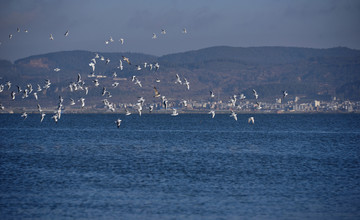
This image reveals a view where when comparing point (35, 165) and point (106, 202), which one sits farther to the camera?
point (35, 165)

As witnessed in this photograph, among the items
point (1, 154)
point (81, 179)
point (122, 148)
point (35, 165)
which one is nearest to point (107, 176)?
point (81, 179)

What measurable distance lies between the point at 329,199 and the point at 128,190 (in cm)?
1204

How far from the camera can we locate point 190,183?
1471 inches

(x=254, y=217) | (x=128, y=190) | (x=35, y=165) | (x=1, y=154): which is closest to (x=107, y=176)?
(x=128, y=190)

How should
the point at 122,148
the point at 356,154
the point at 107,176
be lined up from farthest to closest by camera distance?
the point at 122,148
the point at 356,154
the point at 107,176

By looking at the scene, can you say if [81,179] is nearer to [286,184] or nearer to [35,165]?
[35,165]

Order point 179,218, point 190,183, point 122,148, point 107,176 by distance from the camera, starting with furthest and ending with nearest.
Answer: point 122,148, point 107,176, point 190,183, point 179,218

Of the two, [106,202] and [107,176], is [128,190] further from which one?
[107,176]

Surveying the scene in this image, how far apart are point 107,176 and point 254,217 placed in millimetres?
15466

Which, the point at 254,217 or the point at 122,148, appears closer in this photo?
the point at 254,217

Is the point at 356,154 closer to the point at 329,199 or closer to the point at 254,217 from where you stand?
the point at 329,199

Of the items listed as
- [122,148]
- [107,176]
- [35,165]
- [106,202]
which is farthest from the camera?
[122,148]

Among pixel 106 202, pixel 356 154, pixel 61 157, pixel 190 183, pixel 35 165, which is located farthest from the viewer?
pixel 356 154

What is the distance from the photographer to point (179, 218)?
2723 cm
